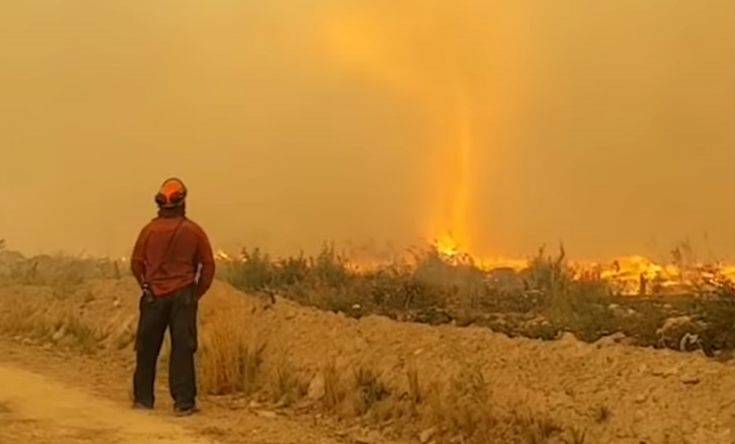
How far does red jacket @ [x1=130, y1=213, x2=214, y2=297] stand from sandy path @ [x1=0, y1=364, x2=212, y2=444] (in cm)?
109

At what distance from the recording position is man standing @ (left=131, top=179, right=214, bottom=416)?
928 cm

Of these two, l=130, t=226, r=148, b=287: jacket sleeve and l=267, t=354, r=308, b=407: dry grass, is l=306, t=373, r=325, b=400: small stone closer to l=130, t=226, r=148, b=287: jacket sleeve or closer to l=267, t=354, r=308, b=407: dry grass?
l=267, t=354, r=308, b=407: dry grass

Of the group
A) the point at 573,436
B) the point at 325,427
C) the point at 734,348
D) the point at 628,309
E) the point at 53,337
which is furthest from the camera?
the point at 53,337

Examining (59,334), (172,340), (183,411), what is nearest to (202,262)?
(172,340)

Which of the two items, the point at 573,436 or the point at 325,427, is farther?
the point at 325,427

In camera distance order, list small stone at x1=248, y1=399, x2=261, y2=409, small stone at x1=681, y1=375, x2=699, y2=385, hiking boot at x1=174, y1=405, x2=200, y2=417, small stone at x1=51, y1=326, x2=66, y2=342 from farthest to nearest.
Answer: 1. small stone at x1=51, y1=326, x2=66, y2=342
2. small stone at x1=248, y1=399, x2=261, y2=409
3. hiking boot at x1=174, y1=405, x2=200, y2=417
4. small stone at x1=681, y1=375, x2=699, y2=385

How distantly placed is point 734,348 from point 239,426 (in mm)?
3744

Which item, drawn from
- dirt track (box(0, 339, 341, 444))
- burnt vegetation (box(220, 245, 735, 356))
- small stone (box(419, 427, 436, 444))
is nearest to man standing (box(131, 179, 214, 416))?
dirt track (box(0, 339, 341, 444))

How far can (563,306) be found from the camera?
1088 cm

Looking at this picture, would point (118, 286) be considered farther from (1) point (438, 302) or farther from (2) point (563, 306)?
(2) point (563, 306)

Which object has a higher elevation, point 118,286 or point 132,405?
point 118,286

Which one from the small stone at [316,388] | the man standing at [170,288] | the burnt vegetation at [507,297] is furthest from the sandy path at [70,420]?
the burnt vegetation at [507,297]

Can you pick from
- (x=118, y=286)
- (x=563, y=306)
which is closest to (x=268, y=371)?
(x=563, y=306)

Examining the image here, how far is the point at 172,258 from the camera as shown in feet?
30.7
